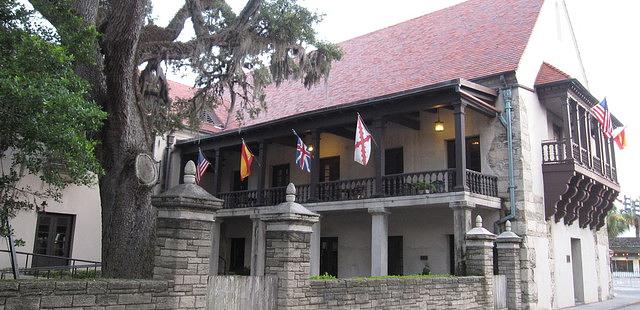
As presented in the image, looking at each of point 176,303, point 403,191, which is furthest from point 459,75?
point 176,303

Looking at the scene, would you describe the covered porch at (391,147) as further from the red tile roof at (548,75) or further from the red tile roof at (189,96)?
the red tile roof at (189,96)

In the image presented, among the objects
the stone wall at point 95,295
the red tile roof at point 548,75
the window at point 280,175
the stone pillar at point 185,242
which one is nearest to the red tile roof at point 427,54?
the red tile roof at point 548,75

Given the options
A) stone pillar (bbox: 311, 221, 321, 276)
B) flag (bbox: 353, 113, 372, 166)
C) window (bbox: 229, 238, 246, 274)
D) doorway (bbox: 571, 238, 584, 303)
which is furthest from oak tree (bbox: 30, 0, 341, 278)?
doorway (bbox: 571, 238, 584, 303)

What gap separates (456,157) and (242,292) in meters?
9.22

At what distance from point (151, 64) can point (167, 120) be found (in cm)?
293

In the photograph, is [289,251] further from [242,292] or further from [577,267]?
[577,267]

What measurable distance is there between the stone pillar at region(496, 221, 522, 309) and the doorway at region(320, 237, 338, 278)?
7.50 m

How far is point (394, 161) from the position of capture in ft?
63.4

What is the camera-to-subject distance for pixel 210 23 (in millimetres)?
13500

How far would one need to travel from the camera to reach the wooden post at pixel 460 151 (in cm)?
1474

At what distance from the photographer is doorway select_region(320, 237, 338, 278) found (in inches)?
805

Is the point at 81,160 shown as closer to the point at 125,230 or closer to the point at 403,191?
the point at 125,230

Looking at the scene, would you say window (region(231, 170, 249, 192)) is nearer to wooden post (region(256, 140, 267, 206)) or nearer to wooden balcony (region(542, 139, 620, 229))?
wooden post (region(256, 140, 267, 206))

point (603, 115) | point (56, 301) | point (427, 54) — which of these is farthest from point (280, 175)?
point (56, 301)
